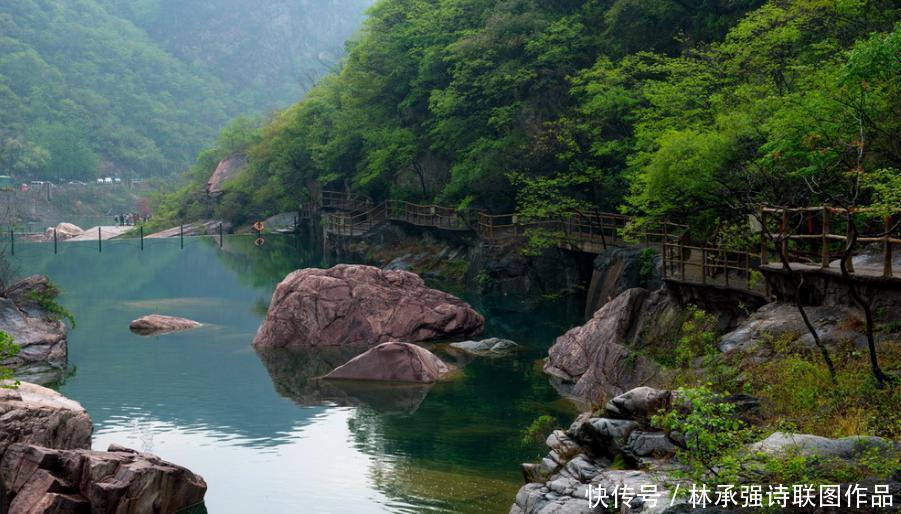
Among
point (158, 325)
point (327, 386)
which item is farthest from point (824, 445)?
point (158, 325)

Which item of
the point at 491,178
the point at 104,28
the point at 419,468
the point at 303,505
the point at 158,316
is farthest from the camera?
the point at 104,28

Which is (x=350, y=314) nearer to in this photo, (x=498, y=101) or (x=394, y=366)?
(x=394, y=366)

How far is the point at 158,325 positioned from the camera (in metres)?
39.7

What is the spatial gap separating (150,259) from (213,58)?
136295 mm

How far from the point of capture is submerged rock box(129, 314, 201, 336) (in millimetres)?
39312

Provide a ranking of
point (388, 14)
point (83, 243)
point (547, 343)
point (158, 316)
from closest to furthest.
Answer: point (547, 343) → point (158, 316) → point (388, 14) → point (83, 243)

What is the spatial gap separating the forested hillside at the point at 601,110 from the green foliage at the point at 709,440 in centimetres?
511

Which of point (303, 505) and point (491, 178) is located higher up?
point (491, 178)

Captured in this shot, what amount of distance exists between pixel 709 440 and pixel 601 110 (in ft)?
94.6

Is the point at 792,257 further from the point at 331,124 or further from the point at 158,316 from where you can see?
the point at 331,124

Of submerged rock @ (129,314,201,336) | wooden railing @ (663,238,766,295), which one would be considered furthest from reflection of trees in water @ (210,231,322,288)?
wooden railing @ (663,238,766,295)

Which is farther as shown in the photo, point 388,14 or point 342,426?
point 388,14

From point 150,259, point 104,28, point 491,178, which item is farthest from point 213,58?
point 491,178

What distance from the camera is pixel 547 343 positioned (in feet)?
117
